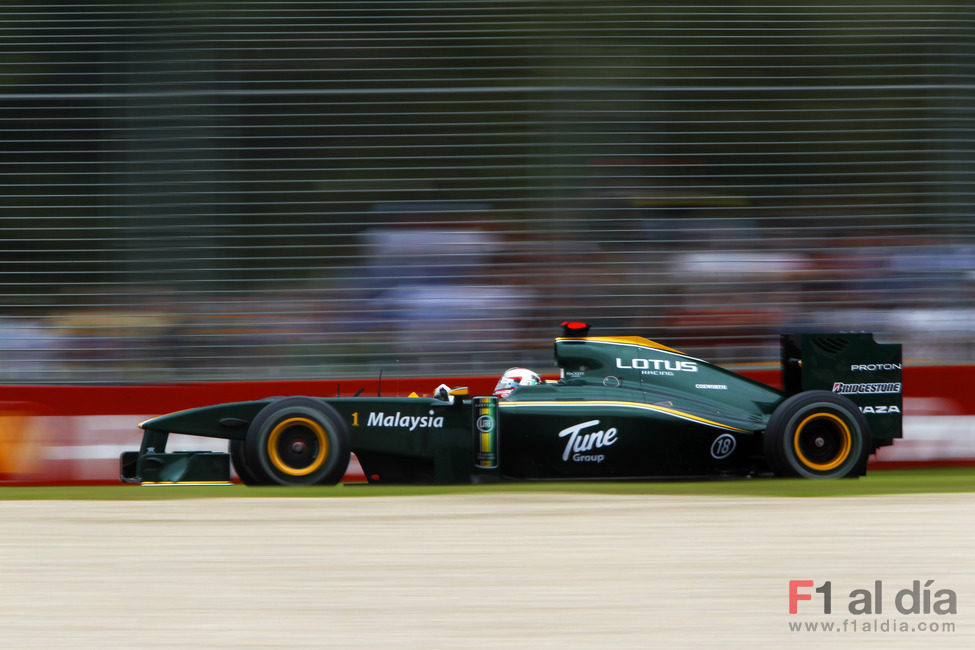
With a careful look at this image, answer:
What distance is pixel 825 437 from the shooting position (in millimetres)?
6680

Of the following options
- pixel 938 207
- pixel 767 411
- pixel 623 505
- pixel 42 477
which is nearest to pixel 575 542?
pixel 623 505

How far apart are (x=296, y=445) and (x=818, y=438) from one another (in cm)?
285

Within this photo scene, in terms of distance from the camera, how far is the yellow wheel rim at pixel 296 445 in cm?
649

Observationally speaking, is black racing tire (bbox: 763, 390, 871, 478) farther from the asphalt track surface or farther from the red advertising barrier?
the red advertising barrier

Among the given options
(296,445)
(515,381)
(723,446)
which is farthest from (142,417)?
(723,446)

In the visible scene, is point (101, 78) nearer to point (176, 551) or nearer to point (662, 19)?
point (662, 19)

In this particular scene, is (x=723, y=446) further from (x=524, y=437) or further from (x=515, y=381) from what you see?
(x=515, y=381)

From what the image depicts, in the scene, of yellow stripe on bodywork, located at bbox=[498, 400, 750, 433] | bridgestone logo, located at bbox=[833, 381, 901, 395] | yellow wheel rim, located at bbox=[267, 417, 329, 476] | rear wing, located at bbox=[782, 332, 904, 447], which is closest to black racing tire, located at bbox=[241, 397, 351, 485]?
yellow wheel rim, located at bbox=[267, 417, 329, 476]

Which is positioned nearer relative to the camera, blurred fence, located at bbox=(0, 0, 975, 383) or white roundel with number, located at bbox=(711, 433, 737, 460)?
white roundel with number, located at bbox=(711, 433, 737, 460)

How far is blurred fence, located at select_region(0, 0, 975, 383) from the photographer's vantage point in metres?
8.62

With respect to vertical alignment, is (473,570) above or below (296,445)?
below

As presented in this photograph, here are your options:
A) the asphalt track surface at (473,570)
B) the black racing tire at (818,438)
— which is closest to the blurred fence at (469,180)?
the black racing tire at (818,438)

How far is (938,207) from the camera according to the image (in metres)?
8.98

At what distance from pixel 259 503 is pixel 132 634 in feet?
7.67
